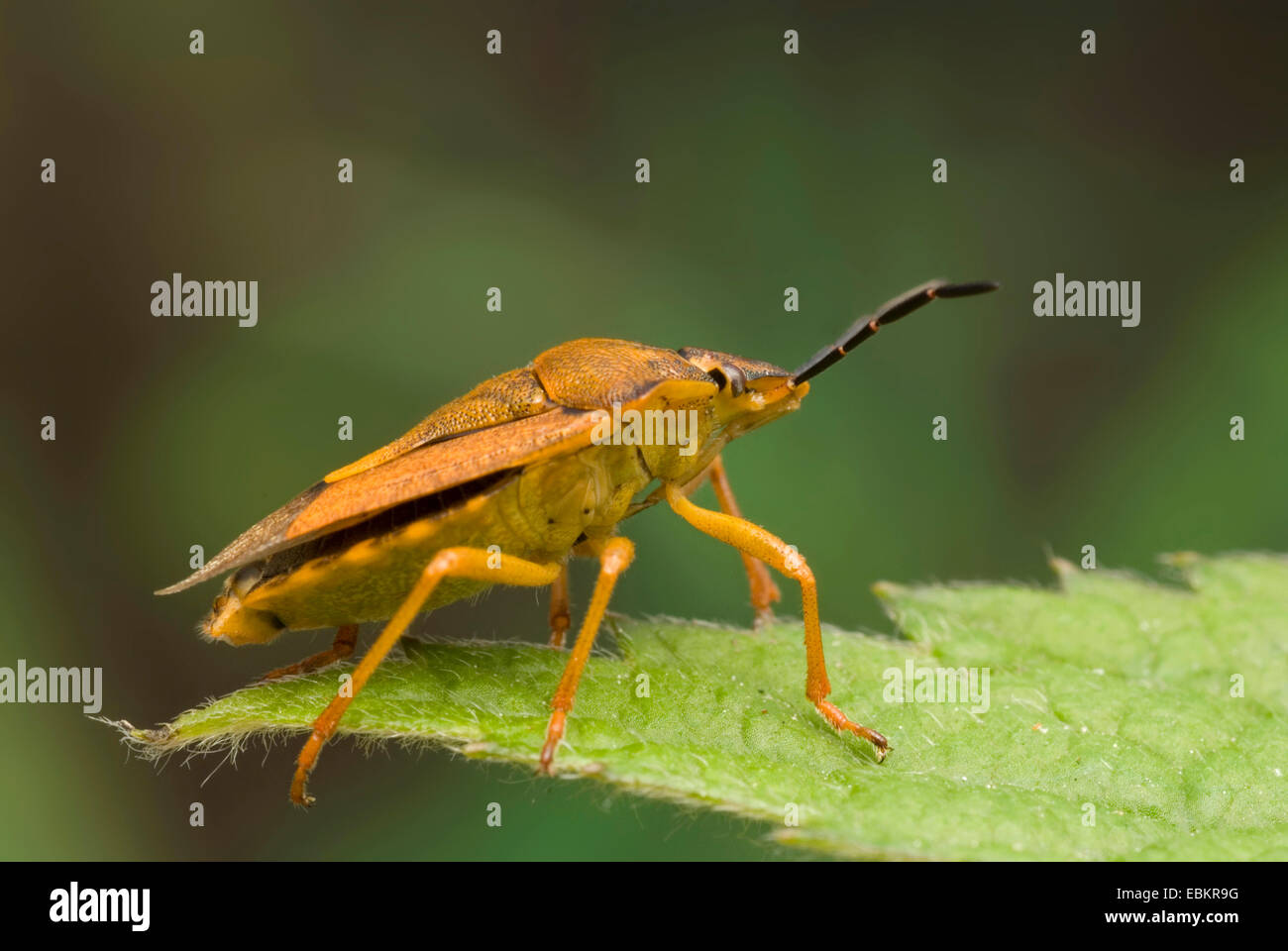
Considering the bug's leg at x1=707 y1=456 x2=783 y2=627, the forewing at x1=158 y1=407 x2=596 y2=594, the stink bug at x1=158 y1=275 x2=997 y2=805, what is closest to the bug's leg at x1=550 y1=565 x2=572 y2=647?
the stink bug at x1=158 y1=275 x2=997 y2=805

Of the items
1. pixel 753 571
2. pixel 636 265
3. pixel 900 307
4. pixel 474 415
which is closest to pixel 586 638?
pixel 474 415

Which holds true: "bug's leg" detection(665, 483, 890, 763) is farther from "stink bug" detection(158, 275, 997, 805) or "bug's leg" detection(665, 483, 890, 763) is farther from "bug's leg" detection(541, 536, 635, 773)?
"bug's leg" detection(541, 536, 635, 773)

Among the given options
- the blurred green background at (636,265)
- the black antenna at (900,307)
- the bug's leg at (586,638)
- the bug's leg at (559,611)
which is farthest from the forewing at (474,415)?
the blurred green background at (636,265)

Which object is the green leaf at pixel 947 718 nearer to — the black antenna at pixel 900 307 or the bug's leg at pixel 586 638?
the bug's leg at pixel 586 638

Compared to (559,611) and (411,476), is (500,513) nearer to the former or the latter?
(411,476)

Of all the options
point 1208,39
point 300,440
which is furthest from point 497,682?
point 1208,39
